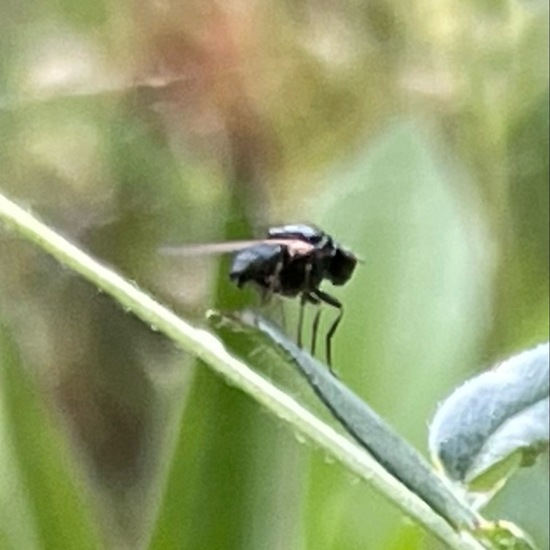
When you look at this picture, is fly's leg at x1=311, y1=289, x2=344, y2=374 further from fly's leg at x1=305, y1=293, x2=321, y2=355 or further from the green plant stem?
the green plant stem

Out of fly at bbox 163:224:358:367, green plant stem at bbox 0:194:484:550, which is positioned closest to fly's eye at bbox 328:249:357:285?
fly at bbox 163:224:358:367

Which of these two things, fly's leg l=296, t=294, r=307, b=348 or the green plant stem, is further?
fly's leg l=296, t=294, r=307, b=348

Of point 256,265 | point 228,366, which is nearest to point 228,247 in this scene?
point 256,265

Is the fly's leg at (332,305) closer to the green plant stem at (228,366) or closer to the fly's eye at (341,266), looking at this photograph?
the fly's eye at (341,266)

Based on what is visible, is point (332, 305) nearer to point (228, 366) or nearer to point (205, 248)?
point (205, 248)

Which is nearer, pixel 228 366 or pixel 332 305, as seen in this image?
pixel 228 366

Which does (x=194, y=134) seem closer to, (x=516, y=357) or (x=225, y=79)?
(x=225, y=79)

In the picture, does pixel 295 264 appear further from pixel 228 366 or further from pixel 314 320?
pixel 228 366
